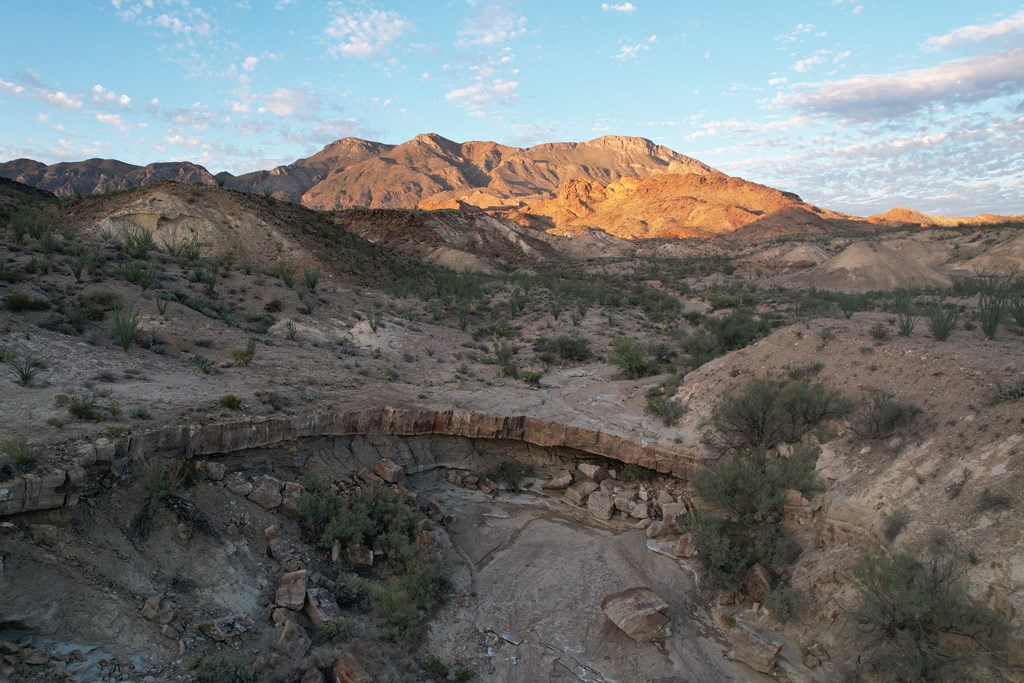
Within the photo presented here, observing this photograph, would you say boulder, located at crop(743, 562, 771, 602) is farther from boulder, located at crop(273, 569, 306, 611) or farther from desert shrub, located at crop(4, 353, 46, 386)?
desert shrub, located at crop(4, 353, 46, 386)

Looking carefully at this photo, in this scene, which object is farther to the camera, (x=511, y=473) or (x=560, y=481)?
(x=511, y=473)

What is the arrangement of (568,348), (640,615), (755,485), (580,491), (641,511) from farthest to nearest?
1. (568,348)
2. (580,491)
3. (641,511)
4. (755,485)
5. (640,615)

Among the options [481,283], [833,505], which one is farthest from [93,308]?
[481,283]

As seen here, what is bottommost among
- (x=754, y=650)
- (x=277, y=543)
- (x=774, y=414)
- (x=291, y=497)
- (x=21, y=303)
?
(x=754, y=650)

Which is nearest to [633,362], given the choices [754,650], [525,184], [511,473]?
[511,473]

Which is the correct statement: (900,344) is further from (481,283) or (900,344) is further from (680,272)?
(680,272)

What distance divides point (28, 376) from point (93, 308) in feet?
14.4

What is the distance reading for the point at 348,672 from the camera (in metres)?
5.37

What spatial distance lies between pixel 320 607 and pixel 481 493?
411cm

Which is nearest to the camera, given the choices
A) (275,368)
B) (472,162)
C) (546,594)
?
(546,594)

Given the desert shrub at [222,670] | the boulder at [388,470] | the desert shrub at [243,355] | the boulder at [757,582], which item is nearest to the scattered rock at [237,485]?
the boulder at [388,470]

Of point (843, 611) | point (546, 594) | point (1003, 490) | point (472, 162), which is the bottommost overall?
point (546, 594)

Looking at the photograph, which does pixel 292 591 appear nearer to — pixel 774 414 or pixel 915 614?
pixel 915 614

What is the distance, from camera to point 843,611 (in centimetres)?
649
